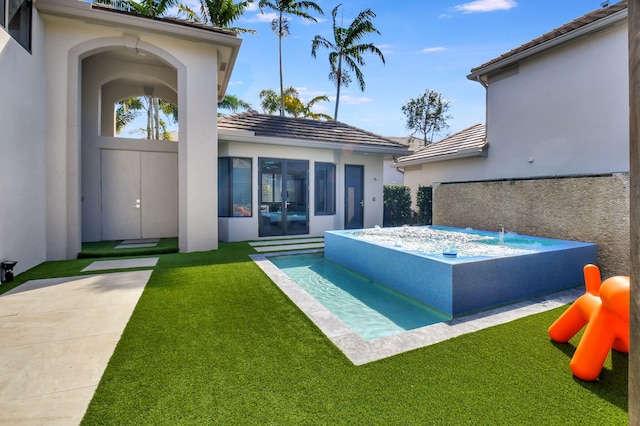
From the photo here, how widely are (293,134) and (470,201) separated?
22.1 feet

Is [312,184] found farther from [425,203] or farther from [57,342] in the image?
[57,342]

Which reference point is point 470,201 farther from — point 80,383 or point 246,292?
point 80,383

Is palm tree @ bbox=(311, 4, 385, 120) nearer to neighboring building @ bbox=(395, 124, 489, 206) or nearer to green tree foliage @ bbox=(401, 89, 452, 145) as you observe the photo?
green tree foliage @ bbox=(401, 89, 452, 145)

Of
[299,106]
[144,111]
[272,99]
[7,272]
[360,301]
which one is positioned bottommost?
[360,301]

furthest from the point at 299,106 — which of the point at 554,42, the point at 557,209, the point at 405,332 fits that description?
the point at 405,332

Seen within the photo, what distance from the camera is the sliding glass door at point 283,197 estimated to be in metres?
11.6

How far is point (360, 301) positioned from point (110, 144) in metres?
9.88

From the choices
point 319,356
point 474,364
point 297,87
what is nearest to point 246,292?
point 319,356

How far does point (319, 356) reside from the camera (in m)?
3.38

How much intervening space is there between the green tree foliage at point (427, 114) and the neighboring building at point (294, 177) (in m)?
20.1

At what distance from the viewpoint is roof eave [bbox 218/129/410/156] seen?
1034 centimetres

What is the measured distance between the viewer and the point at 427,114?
31891 millimetres

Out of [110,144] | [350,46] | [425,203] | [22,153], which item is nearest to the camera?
[22,153]

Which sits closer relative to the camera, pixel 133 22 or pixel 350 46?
pixel 133 22
